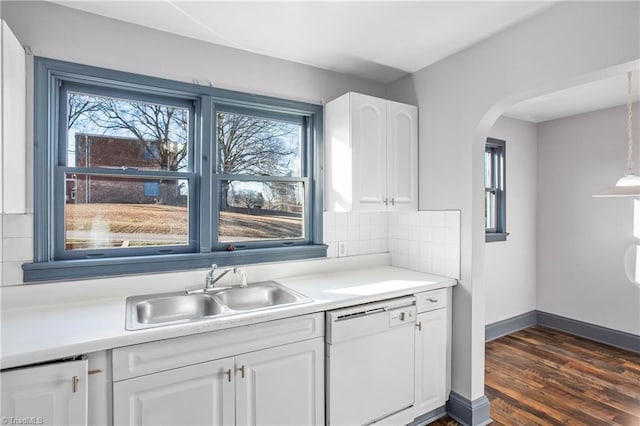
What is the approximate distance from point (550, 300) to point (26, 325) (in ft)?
15.8

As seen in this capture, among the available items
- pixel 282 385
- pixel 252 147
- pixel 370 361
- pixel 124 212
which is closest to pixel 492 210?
pixel 370 361

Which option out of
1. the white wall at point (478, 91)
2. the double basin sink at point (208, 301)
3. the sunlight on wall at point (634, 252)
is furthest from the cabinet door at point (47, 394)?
the sunlight on wall at point (634, 252)

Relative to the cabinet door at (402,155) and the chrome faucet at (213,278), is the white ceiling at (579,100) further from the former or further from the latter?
the chrome faucet at (213,278)

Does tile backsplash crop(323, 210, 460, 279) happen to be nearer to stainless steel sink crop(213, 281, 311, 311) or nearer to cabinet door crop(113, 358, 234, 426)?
stainless steel sink crop(213, 281, 311, 311)

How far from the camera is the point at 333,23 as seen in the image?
6.53 feet

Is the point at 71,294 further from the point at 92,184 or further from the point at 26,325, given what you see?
the point at 92,184

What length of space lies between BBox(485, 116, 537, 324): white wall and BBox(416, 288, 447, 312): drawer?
159 centimetres

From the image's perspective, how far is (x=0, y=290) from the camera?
1.68m

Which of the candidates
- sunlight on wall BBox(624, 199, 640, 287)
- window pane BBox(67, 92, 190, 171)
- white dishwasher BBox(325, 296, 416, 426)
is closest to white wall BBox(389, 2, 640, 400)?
white dishwasher BBox(325, 296, 416, 426)

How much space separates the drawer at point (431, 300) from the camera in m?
2.22

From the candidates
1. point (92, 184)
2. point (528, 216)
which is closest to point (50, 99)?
point (92, 184)

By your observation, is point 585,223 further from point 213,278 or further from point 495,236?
point 213,278

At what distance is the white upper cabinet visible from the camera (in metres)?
2.38

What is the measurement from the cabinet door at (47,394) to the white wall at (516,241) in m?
3.58
